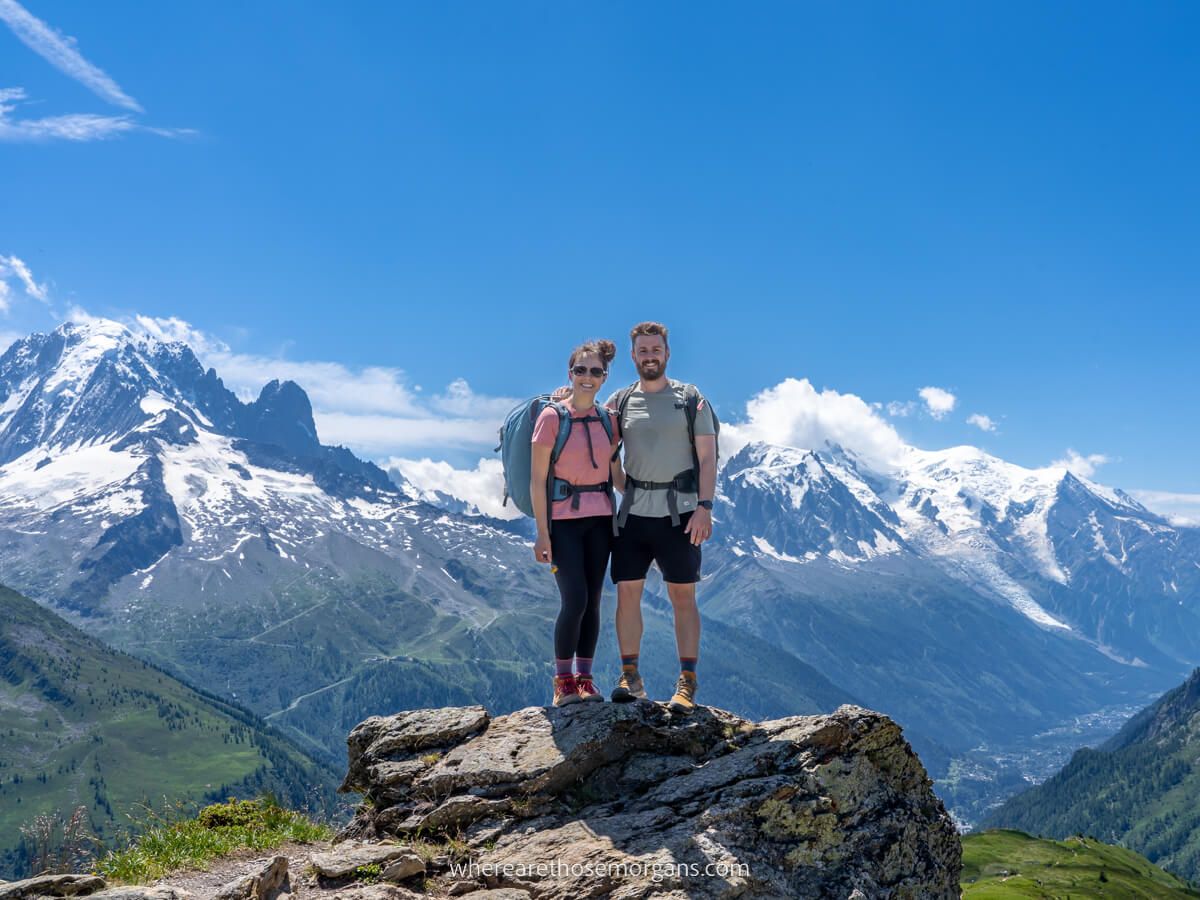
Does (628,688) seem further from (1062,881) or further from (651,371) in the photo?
(1062,881)

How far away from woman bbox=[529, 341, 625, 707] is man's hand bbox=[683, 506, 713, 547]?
3.99ft

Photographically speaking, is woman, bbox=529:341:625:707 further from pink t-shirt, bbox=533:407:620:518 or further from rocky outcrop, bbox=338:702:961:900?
rocky outcrop, bbox=338:702:961:900

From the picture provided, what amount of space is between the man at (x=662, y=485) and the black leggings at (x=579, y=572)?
1.06ft

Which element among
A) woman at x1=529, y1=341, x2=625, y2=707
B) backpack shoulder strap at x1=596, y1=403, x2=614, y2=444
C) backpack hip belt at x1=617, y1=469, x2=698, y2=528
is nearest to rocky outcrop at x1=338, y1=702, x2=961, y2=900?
woman at x1=529, y1=341, x2=625, y2=707

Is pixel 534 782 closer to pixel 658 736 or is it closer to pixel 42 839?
pixel 658 736

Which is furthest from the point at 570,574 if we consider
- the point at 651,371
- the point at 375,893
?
the point at 375,893

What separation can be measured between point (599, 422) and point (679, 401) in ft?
4.15

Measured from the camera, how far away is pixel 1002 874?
600 feet

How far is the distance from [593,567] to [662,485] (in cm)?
161

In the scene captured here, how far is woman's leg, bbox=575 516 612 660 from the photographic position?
13.5m

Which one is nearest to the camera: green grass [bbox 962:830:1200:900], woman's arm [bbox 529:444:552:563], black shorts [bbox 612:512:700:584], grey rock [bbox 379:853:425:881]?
grey rock [bbox 379:853:425:881]

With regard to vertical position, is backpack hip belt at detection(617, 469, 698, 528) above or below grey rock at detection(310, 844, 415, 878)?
above

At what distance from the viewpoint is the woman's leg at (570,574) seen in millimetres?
13203

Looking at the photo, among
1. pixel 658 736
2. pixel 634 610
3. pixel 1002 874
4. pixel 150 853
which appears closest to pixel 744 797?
pixel 658 736
